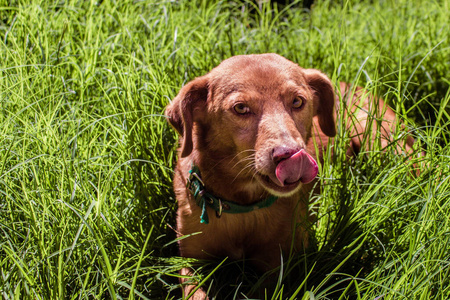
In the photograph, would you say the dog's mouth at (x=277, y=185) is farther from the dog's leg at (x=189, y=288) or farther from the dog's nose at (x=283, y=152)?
the dog's leg at (x=189, y=288)

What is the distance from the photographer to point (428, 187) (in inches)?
108

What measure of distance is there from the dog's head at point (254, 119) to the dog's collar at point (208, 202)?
0.15 meters

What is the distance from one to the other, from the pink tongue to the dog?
2.8 inches

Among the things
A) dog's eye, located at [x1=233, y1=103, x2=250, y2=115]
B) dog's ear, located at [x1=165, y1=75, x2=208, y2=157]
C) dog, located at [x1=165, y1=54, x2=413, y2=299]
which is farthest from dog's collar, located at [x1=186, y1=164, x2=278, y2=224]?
dog's eye, located at [x1=233, y1=103, x2=250, y2=115]

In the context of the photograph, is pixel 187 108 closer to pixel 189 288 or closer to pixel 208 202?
pixel 208 202

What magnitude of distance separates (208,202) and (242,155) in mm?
337

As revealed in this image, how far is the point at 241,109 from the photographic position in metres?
2.72

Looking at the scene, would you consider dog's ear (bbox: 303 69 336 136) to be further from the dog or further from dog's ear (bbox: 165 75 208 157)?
dog's ear (bbox: 165 75 208 157)

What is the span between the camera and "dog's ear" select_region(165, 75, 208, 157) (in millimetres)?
2809

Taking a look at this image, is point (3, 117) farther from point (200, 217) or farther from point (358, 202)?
point (358, 202)

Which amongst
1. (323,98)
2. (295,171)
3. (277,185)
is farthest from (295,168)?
(323,98)

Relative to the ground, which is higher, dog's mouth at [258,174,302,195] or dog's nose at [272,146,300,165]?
dog's nose at [272,146,300,165]

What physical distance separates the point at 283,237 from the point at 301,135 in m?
0.60

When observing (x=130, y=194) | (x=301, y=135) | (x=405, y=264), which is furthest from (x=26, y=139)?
(x=405, y=264)
